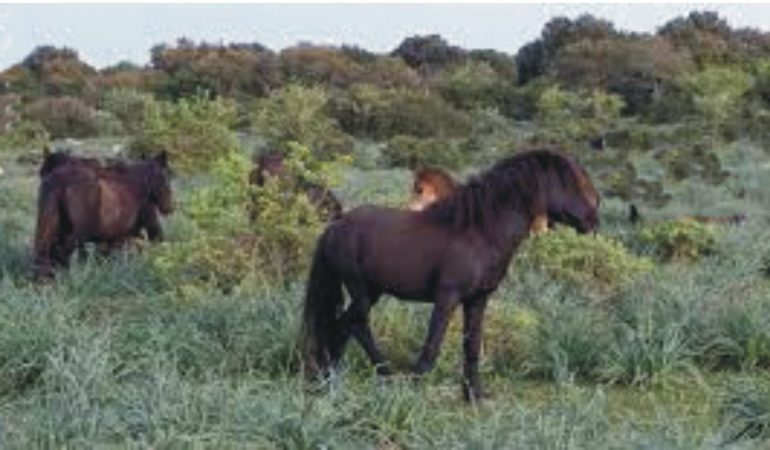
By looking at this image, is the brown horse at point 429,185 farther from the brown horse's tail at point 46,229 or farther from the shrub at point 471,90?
the shrub at point 471,90

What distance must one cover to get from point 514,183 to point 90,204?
562 cm

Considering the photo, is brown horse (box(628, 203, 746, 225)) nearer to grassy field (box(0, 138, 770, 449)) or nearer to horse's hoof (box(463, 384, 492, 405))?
grassy field (box(0, 138, 770, 449))

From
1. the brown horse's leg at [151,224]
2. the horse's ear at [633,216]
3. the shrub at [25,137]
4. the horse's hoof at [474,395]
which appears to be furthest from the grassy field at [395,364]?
the shrub at [25,137]

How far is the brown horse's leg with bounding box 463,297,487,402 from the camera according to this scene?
807 centimetres

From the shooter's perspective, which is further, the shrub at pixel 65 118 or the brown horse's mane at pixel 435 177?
the shrub at pixel 65 118

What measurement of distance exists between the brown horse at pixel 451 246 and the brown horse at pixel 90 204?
439cm

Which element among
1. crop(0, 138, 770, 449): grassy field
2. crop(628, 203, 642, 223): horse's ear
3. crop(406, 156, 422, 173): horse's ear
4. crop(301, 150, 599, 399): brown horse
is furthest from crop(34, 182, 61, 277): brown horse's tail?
crop(406, 156, 422, 173): horse's ear

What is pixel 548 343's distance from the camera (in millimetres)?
8930

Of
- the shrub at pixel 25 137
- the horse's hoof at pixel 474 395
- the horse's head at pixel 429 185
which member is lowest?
the shrub at pixel 25 137

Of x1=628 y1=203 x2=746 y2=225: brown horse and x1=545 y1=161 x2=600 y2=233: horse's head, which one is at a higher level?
x1=545 y1=161 x2=600 y2=233: horse's head

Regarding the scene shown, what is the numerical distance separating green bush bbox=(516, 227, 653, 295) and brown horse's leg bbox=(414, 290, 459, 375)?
3.36 meters

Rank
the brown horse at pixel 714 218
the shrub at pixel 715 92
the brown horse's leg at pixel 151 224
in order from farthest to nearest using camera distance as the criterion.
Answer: the shrub at pixel 715 92
the brown horse at pixel 714 218
the brown horse's leg at pixel 151 224

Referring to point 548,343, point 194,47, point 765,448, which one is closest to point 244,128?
point 194,47

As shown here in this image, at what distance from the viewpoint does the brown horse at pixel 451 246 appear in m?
8.03
